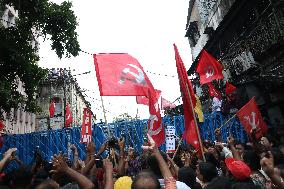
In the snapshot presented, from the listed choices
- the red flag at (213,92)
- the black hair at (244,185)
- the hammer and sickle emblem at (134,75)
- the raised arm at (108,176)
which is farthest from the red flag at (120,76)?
Result: the red flag at (213,92)

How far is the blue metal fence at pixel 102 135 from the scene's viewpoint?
15805 mm

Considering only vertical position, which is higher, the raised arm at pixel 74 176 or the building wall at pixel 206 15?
the building wall at pixel 206 15

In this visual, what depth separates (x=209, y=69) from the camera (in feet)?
37.3

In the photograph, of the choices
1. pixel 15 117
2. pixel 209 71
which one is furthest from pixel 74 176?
pixel 15 117

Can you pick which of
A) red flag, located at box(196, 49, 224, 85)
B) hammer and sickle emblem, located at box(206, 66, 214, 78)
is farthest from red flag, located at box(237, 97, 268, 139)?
hammer and sickle emblem, located at box(206, 66, 214, 78)

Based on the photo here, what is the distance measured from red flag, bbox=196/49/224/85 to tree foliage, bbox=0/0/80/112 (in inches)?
252

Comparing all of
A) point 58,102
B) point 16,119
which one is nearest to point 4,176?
point 16,119

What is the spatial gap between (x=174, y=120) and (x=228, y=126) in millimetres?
2612

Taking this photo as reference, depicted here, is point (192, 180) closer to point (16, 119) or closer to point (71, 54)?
point (71, 54)

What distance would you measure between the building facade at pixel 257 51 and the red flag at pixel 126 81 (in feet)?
18.3

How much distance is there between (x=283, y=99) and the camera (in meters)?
12.6

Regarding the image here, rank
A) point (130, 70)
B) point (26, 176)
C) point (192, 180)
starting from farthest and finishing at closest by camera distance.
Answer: point (130, 70) < point (192, 180) < point (26, 176)

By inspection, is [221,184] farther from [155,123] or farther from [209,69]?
[209,69]

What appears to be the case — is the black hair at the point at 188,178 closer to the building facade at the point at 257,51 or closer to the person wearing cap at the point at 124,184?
the person wearing cap at the point at 124,184
